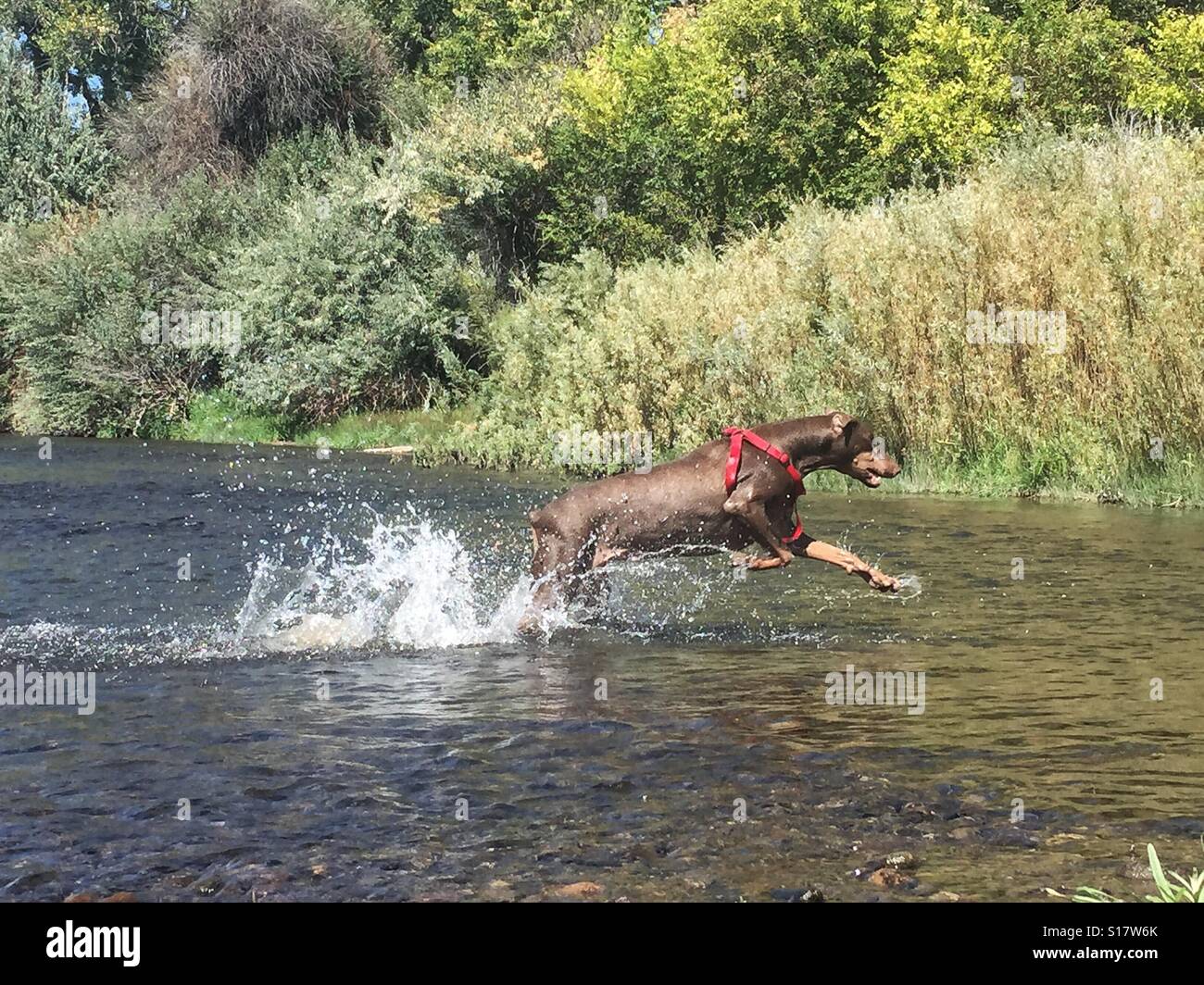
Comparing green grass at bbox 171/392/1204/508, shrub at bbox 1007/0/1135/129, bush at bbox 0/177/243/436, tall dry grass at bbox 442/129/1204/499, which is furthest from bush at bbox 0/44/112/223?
shrub at bbox 1007/0/1135/129

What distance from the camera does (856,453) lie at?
13.0m

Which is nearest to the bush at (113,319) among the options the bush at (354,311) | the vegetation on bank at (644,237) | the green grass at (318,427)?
the vegetation on bank at (644,237)

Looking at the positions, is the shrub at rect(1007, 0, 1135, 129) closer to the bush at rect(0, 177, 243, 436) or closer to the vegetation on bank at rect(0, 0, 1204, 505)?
the vegetation on bank at rect(0, 0, 1204, 505)

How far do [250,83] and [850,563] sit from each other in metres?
43.9

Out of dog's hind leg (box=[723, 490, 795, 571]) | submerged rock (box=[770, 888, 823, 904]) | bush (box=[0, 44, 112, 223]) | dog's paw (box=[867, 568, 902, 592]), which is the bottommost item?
submerged rock (box=[770, 888, 823, 904])

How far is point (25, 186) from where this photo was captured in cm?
5231

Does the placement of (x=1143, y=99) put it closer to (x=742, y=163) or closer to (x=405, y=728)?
(x=742, y=163)

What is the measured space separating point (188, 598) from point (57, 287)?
105ft

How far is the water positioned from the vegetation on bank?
15.8 ft

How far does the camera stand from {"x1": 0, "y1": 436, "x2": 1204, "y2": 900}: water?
270 inches

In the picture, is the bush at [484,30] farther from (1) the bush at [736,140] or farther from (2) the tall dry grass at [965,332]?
(2) the tall dry grass at [965,332]

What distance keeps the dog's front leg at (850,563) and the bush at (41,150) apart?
1734 inches

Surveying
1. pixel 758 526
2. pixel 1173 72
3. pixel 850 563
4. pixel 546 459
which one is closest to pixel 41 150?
pixel 546 459
